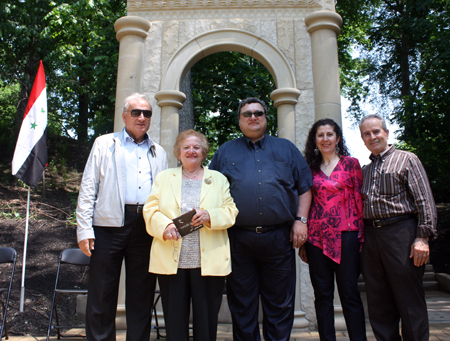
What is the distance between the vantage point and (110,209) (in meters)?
2.85

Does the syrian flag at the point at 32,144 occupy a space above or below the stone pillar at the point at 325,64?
below

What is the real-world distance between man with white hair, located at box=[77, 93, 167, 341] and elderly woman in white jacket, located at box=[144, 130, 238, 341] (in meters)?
0.28

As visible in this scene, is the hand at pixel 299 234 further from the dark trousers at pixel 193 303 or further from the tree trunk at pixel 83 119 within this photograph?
the tree trunk at pixel 83 119

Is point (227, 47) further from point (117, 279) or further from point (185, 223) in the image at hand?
point (117, 279)

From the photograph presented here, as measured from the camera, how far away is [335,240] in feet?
9.30

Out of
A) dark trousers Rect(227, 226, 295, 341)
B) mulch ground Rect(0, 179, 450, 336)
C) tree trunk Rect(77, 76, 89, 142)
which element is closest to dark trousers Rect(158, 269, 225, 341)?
dark trousers Rect(227, 226, 295, 341)

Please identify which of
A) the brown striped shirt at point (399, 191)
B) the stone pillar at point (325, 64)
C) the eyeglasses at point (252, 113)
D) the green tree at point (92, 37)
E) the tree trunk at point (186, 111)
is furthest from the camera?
the green tree at point (92, 37)

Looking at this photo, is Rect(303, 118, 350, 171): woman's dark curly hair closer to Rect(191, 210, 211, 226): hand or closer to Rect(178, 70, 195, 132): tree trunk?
Rect(191, 210, 211, 226): hand

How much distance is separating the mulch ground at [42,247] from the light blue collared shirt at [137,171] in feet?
8.66

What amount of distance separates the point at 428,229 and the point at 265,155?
1301 millimetres

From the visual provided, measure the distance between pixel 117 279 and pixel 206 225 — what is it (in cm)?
93

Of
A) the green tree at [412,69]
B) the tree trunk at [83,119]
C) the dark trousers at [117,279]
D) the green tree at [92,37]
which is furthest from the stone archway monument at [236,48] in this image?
the tree trunk at [83,119]

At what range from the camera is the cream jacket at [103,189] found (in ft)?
9.27

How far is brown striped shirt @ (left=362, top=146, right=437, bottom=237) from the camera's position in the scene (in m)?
2.66
